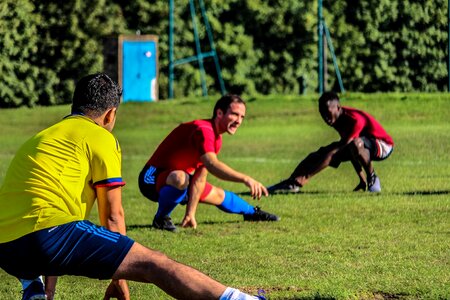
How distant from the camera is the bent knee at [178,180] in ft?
38.1

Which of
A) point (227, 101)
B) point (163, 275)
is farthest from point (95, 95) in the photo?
point (227, 101)

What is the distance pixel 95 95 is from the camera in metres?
6.54

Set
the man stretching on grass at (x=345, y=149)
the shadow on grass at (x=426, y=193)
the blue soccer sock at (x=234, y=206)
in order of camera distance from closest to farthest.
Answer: the blue soccer sock at (x=234, y=206) → the shadow on grass at (x=426, y=193) → the man stretching on grass at (x=345, y=149)

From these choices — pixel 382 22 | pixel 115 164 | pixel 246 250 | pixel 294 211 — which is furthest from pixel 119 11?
pixel 115 164

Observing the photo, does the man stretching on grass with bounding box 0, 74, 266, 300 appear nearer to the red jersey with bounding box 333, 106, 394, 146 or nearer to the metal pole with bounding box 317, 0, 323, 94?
the red jersey with bounding box 333, 106, 394, 146

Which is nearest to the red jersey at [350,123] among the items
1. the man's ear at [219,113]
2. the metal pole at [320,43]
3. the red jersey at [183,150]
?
the red jersey at [183,150]

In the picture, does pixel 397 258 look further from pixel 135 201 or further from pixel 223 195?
pixel 135 201

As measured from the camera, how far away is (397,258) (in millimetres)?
9633

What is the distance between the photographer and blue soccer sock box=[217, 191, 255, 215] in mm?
12336

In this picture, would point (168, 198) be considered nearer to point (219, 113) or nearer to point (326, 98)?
point (219, 113)

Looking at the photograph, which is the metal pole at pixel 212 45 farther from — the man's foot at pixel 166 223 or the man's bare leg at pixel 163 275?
the man's bare leg at pixel 163 275

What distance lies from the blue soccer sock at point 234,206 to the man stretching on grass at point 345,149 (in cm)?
275

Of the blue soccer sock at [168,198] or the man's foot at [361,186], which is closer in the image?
the blue soccer sock at [168,198]

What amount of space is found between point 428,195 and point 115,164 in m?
8.43
